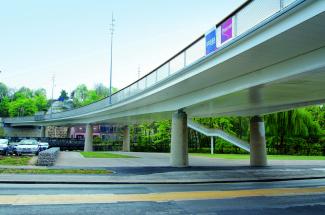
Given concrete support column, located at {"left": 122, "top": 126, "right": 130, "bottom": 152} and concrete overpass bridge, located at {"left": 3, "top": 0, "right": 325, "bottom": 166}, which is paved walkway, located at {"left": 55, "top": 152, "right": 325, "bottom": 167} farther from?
concrete support column, located at {"left": 122, "top": 126, "right": 130, "bottom": 152}

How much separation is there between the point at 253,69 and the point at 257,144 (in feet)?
52.5

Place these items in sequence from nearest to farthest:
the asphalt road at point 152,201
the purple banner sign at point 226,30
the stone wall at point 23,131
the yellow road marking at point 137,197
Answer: the asphalt road at point 152,201, the yellow road marking at point 137,197, the purple banner sign at point 226,30, the stone wall at point 23,131

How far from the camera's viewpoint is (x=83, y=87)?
563 feet

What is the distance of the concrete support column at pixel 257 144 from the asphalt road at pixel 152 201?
15876mm

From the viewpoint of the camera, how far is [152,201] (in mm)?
11977

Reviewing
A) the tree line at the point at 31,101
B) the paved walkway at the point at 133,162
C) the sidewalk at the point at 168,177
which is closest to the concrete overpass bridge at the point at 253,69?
the paved walkway at the point at 133,162

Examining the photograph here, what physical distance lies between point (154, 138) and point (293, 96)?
5288 cm

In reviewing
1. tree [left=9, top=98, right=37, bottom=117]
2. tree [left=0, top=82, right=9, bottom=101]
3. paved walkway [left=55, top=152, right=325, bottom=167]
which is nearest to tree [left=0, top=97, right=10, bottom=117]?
tree [left=9, top=98, right=37, bottom=117]

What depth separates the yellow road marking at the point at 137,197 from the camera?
1138 centimetres

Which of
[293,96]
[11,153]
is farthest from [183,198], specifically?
[11,153]

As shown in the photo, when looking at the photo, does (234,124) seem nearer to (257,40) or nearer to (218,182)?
(218,182)

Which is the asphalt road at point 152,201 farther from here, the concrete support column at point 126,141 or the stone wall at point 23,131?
the stone wall at point 23,131

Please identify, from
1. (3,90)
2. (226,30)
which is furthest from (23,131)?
(226,30)

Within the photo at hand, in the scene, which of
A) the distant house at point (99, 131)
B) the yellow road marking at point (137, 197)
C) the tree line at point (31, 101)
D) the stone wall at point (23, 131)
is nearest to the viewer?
the yellow road marking at point (137, 197)
